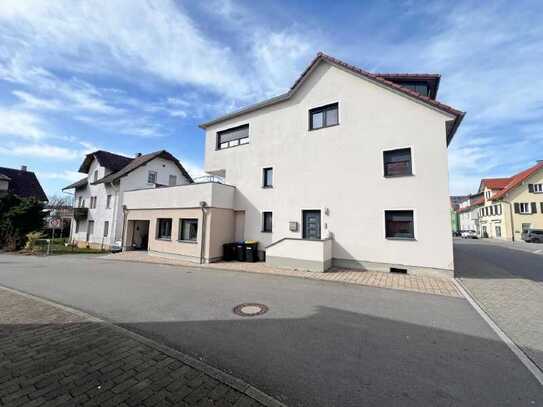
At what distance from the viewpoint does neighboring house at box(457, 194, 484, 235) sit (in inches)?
2002

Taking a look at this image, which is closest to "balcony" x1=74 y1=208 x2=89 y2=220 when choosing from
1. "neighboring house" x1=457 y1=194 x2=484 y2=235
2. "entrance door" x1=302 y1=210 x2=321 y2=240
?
"entrance door" x1=302 y1=210 x2=321 y2=240

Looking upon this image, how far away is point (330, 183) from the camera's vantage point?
11.9m

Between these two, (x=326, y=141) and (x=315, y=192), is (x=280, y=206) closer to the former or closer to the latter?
(x=315, y=192)

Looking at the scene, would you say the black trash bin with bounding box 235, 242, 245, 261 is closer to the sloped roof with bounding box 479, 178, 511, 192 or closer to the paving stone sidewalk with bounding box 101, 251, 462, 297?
the paving stone sidewalk with bounding box 101, 251, 462, 297

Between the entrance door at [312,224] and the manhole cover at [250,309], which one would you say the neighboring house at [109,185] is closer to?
the entrance door at [312,224]

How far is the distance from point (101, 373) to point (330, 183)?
35.3 ft

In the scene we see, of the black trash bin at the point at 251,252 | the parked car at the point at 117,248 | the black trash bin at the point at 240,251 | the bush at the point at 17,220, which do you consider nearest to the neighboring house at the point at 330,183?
the black trash bin at the point at 251,252

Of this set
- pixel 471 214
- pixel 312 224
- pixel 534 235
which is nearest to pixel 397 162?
pixel 312 224

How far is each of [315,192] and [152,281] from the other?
835cm

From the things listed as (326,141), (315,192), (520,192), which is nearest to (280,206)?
(315,192)

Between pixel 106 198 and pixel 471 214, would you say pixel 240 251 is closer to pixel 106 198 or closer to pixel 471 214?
pixel 106 198

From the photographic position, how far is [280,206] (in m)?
13.3

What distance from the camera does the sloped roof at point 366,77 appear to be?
32.2 ft

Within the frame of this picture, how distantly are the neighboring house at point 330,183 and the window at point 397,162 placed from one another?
0.13 feet
